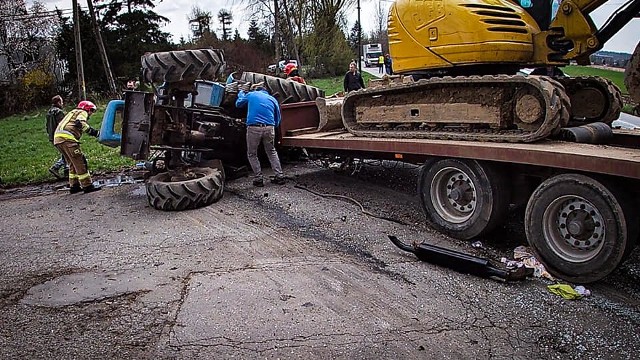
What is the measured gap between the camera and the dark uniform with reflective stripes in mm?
9344

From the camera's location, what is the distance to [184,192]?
7.50 m

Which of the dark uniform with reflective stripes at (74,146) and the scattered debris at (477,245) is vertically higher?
the dark uniform with reflective stripes at (74,146)

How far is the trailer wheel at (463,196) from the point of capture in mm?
5598

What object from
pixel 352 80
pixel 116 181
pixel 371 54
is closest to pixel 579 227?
pixel 116 181

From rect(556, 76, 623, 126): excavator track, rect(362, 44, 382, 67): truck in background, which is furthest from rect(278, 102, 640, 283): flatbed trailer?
rect(362, 44, 382, 67): truck in background

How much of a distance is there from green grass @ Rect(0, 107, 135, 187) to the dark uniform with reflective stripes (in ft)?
6.35

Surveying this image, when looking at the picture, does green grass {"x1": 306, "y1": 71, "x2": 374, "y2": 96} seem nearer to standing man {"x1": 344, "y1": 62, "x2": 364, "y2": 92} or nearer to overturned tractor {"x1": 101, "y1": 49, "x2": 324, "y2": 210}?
standing man {"x1": 344, "y1": 62, "x2": 364, "y2": 92}

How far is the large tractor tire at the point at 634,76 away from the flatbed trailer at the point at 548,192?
543 millimetres

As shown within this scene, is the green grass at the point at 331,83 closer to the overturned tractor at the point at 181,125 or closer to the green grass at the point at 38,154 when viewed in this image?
the green grass at the point at 38,154

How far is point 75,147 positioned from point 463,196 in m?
6.61

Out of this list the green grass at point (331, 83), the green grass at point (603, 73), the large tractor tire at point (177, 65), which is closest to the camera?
the large tractor tire at point (177, 65)

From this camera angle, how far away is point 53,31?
35.4m

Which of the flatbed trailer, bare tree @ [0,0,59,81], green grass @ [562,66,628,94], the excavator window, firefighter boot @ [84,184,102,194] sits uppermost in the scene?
bare tree @ [0,0,59,81]

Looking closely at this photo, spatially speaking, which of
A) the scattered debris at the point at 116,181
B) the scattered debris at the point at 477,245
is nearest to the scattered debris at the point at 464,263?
the scattered debris at the point at 477,245
